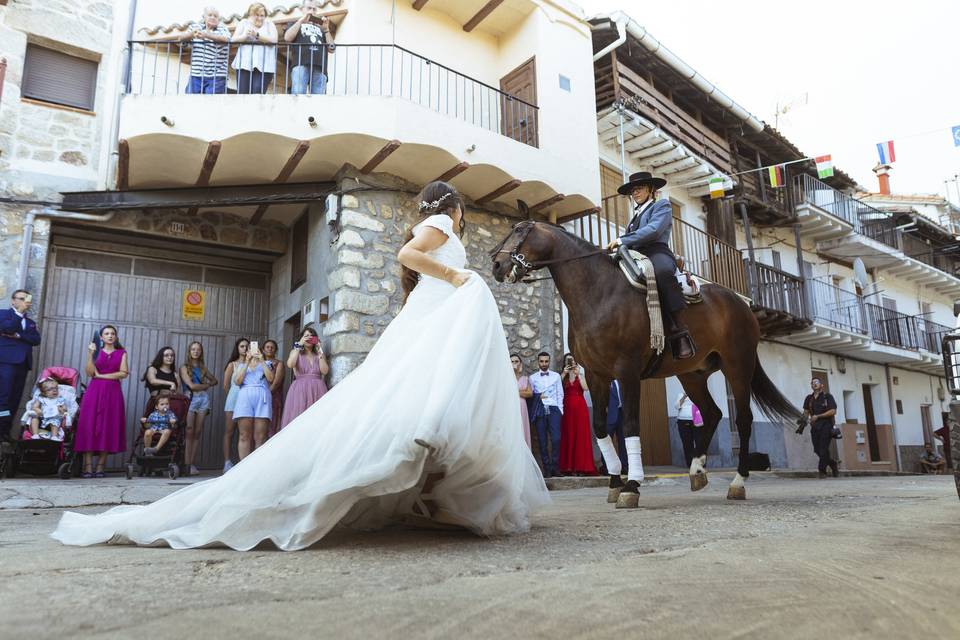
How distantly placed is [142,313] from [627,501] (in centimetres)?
→ 812

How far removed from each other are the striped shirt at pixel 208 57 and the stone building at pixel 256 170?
11.7 inches

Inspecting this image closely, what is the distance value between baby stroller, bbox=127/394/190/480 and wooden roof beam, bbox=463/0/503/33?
7569 mm

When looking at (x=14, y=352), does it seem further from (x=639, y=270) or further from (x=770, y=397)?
(x=770, y=397)

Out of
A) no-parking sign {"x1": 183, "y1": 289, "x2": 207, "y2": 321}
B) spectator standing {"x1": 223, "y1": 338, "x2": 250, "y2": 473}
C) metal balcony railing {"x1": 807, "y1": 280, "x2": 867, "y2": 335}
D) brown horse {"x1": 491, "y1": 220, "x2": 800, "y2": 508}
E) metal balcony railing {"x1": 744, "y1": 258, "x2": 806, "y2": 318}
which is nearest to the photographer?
brown horse {"x1": 491, "y1": 220, "x2": 800, "y2": 508}

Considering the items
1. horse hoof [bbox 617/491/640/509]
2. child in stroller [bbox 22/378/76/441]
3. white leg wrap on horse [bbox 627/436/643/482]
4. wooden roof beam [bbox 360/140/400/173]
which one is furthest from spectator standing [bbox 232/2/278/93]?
horse hoof [bbox 617/491/640/509]

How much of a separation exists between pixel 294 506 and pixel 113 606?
40.0 inches

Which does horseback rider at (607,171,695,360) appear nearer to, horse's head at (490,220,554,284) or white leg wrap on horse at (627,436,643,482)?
horse's head at (490,220,554,284)

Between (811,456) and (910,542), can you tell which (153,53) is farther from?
(811,456)

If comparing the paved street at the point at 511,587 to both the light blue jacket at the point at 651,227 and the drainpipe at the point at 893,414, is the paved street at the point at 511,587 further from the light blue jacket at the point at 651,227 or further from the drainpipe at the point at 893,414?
the drainpipe at the point at 893,414

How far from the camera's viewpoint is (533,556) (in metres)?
2.33

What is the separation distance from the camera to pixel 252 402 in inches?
320

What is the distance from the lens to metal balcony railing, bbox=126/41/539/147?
29.0 ft

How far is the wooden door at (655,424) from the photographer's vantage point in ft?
42.7

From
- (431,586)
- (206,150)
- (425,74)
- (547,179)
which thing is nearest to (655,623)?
(431,586)
